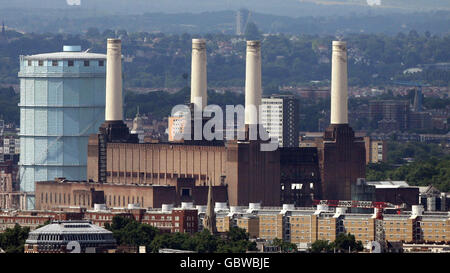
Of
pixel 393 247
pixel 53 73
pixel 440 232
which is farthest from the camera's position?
pixel 53 73

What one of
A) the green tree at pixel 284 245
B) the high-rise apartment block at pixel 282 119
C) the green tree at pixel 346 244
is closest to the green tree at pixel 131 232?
the green tree at pixel 284 245

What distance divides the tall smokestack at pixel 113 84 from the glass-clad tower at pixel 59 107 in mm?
8330

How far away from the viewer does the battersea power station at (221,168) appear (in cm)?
9950

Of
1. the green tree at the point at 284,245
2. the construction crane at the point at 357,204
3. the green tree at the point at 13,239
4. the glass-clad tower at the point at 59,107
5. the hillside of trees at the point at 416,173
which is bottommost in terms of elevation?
the green tree at the point at 284,245

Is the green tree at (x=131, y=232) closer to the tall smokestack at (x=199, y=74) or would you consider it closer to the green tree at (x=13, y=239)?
the green tree at (x=13, y=239)

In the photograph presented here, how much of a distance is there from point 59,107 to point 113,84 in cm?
1071

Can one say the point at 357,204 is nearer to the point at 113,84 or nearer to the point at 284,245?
the point at 113,84

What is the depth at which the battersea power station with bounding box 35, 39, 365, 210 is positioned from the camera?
99500 millimetres

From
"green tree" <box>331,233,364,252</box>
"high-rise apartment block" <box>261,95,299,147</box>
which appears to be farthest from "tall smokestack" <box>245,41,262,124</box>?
"high-rise apartment block" <box>261,95,299,147</box>

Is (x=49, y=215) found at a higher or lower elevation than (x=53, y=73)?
lower

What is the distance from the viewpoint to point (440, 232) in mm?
85375
